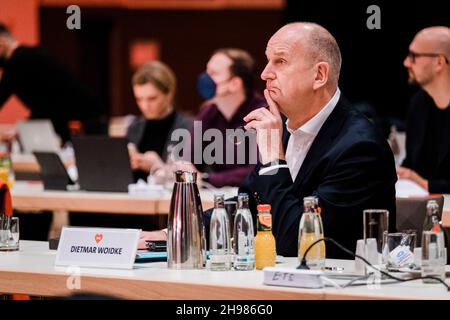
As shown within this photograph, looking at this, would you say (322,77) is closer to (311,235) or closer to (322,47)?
(322,47)

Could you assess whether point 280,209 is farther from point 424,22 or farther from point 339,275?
point 424,22

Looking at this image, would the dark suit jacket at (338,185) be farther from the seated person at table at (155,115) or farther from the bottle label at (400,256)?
the seated person at table at (155,115)

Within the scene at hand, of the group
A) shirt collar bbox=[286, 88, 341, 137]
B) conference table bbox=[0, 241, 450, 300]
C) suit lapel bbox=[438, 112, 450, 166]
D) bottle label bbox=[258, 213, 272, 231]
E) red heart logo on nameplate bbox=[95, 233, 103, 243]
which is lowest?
conference table bbox=[0, 241, 450, 300]

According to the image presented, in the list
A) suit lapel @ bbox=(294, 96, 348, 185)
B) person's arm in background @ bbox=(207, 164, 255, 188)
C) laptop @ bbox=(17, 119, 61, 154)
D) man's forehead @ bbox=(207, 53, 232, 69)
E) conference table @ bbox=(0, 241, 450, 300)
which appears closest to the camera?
conference table @ bbox=(0, 241, 450, 300)

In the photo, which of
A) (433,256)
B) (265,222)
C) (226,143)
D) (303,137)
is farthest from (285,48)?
Result: (226,143)

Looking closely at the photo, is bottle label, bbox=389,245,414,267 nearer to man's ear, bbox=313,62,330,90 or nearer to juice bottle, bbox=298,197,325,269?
juice bottle, bbox=298,197,325,269

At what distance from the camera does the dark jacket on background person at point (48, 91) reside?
22.8 ft

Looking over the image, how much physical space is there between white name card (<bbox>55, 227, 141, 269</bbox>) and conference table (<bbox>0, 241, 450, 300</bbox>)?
21 millimetres

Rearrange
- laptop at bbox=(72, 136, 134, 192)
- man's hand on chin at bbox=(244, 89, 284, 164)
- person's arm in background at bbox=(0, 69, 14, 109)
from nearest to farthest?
man's hand on chin at bbox=(244, 89, 284, 164), laptop at bbox=(72, 136, 134, 192), person's arm in background at bbox=(0, 69, 14, 109)

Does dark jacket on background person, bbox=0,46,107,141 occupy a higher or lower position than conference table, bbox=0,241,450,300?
higher

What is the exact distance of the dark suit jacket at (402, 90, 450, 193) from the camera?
14.2 feet

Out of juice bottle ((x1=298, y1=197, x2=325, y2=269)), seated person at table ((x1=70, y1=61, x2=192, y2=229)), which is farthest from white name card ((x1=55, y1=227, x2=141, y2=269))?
seated person at table ((x1=70, y1=61, x2=192, y2=229))

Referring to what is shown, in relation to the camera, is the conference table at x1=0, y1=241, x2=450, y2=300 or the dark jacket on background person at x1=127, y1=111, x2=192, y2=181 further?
the dark jacket on background person at x1=127, y1=111, x2=192, y2=181

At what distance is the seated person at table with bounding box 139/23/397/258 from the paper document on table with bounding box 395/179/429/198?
3.67 feet
